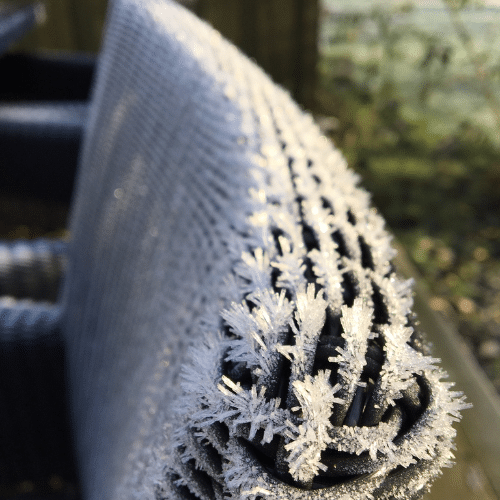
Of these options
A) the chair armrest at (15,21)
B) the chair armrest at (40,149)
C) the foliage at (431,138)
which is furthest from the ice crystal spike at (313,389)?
the foliage at (431,138)

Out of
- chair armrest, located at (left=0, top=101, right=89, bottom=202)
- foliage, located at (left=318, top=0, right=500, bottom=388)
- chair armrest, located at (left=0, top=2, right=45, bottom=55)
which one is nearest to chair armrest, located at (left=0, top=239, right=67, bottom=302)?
chair armrest, located at (left=0, top=101, right=89, bottom=202)

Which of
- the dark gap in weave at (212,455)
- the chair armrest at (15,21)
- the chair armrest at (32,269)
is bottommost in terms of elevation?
the chair armrest at (32,269)

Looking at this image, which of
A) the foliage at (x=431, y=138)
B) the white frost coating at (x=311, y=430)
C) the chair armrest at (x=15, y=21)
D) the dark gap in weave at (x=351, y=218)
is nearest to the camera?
the white frost coating at (x=311, y=430)

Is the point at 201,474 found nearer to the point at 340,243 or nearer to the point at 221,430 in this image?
the point at 221,430

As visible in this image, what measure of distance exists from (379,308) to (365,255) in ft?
0.15

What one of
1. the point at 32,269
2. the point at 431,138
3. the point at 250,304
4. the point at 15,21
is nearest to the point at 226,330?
the point at 250,304

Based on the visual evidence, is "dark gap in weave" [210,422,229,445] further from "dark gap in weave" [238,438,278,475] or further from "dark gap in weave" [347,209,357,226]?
"dark gap in weave" [347,209,357,226]

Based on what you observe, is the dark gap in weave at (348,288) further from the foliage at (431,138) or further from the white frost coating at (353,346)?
the foliage at (431,138)

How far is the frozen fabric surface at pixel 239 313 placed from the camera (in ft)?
0.69

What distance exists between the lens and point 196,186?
392 mm

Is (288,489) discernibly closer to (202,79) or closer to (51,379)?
(202,79)

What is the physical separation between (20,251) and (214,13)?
105 inches

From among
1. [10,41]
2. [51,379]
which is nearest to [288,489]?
[51,379]

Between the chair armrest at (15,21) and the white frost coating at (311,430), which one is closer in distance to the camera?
the white frost coating at (311,430)
